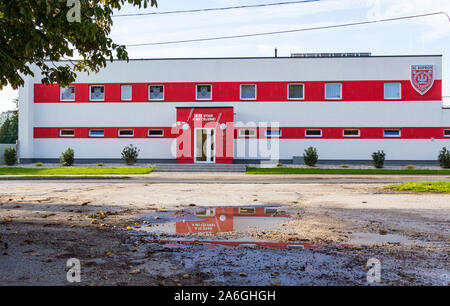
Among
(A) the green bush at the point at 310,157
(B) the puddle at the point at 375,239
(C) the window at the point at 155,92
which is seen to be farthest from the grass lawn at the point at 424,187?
(C) the window at the point at 155,92

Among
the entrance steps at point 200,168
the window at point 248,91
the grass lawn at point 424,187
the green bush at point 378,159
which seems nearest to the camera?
the grass lawn at point 424,187

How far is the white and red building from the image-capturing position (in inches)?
1030

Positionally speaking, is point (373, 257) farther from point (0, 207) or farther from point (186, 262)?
point (0, 207)

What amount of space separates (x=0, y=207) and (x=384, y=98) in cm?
2476

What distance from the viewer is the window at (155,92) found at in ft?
90.3

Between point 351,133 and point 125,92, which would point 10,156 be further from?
point 351,133

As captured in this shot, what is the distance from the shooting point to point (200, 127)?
2628 cm

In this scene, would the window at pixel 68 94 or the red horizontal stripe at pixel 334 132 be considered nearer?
the red horizontal stripe at pixel 334 132

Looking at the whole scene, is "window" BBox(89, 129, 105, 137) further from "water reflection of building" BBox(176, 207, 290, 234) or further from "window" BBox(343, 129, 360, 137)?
"water reflection of building" BBox(176, 207, 290, 234)

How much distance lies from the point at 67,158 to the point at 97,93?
18.3ft

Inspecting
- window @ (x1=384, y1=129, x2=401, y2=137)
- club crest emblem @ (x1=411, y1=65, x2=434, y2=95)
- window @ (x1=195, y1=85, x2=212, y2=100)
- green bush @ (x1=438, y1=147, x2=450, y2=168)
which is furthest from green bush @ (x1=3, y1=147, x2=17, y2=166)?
green bush @ (x1=438, y1=147, x2=450, y2=168)

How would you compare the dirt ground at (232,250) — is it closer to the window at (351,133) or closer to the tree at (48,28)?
the tree at (48,28)

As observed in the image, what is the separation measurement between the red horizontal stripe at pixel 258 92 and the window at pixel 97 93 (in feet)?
1.03
